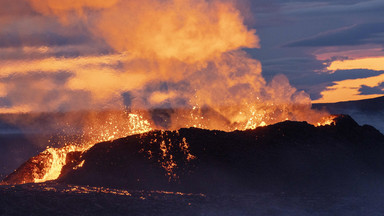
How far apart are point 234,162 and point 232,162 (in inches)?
3.1

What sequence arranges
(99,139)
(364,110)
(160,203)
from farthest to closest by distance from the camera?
(364,110) → (99,139) → (160,203)

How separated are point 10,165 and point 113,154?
61.9ft

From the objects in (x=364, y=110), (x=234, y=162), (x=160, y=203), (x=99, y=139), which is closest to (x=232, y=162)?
(x=234, y=162)

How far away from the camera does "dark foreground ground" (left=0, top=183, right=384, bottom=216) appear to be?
1609cm

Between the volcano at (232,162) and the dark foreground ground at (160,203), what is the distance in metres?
1.51

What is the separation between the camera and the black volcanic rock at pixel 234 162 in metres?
20.2

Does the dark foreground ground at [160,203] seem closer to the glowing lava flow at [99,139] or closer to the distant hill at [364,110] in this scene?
the glowing lava flow at [99,139]

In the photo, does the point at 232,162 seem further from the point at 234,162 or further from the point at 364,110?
the point at 364,110

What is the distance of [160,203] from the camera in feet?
55.4

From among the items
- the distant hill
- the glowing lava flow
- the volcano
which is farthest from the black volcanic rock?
the distant hill

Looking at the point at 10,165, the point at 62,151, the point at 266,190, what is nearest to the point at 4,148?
the point at 10,165

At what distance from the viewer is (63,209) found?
16.0 m

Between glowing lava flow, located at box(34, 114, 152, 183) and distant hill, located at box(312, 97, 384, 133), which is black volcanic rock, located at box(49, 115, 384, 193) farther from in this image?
distant hill, located at box(312, 97, 384, 133)

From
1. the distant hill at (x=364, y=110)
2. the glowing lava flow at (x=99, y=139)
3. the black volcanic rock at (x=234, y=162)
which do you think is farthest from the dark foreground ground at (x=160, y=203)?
the distant hill at (x=364, y=110)
